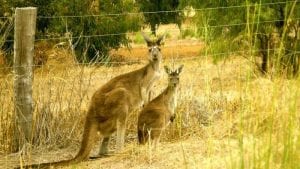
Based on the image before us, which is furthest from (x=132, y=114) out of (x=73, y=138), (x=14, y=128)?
(x=14, y=128)

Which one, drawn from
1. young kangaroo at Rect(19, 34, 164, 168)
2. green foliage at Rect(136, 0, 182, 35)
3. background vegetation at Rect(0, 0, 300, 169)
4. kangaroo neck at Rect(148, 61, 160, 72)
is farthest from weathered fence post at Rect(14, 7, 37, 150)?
green foliage at Rect(136, 0, 182, 35)

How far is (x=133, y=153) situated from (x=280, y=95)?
2.12m

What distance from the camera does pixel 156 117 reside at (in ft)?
29.1

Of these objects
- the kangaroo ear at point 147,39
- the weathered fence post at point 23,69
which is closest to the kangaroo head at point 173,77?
the kangaroo ear at point 147,39

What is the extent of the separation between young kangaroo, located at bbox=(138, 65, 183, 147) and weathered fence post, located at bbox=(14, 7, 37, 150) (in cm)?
140

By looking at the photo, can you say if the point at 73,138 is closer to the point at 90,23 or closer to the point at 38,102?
the point at 38,102

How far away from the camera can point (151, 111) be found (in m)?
8.89

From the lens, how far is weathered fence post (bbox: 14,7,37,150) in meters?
8.82

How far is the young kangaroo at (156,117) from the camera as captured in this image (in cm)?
877

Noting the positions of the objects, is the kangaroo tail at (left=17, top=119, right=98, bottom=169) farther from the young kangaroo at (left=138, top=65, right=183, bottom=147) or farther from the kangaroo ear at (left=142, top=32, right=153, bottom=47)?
the kangaroo ear at (left=142, top=32, right=153, bottom=47)

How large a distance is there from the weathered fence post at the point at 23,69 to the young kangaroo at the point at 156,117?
140 centimetres

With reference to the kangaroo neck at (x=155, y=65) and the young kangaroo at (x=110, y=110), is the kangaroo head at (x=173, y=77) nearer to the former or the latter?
the kangaroo neck at (x=155, y=65)

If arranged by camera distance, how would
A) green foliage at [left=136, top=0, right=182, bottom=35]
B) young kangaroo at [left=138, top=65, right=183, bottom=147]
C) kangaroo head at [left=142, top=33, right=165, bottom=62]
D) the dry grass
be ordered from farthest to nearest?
green foliage at [left=136, top=0, right=182, bottom=35], kangaroo head at [left=142, top=33, right=165, bottom=62], young kangaroo at [left=138, top=65, right=183, bottom=147], the dry grass

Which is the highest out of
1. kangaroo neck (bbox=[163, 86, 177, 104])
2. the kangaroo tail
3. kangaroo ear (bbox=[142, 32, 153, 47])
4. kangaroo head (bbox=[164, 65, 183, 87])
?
kangaroo ear (bbox=[142, 32, 153, 47])
